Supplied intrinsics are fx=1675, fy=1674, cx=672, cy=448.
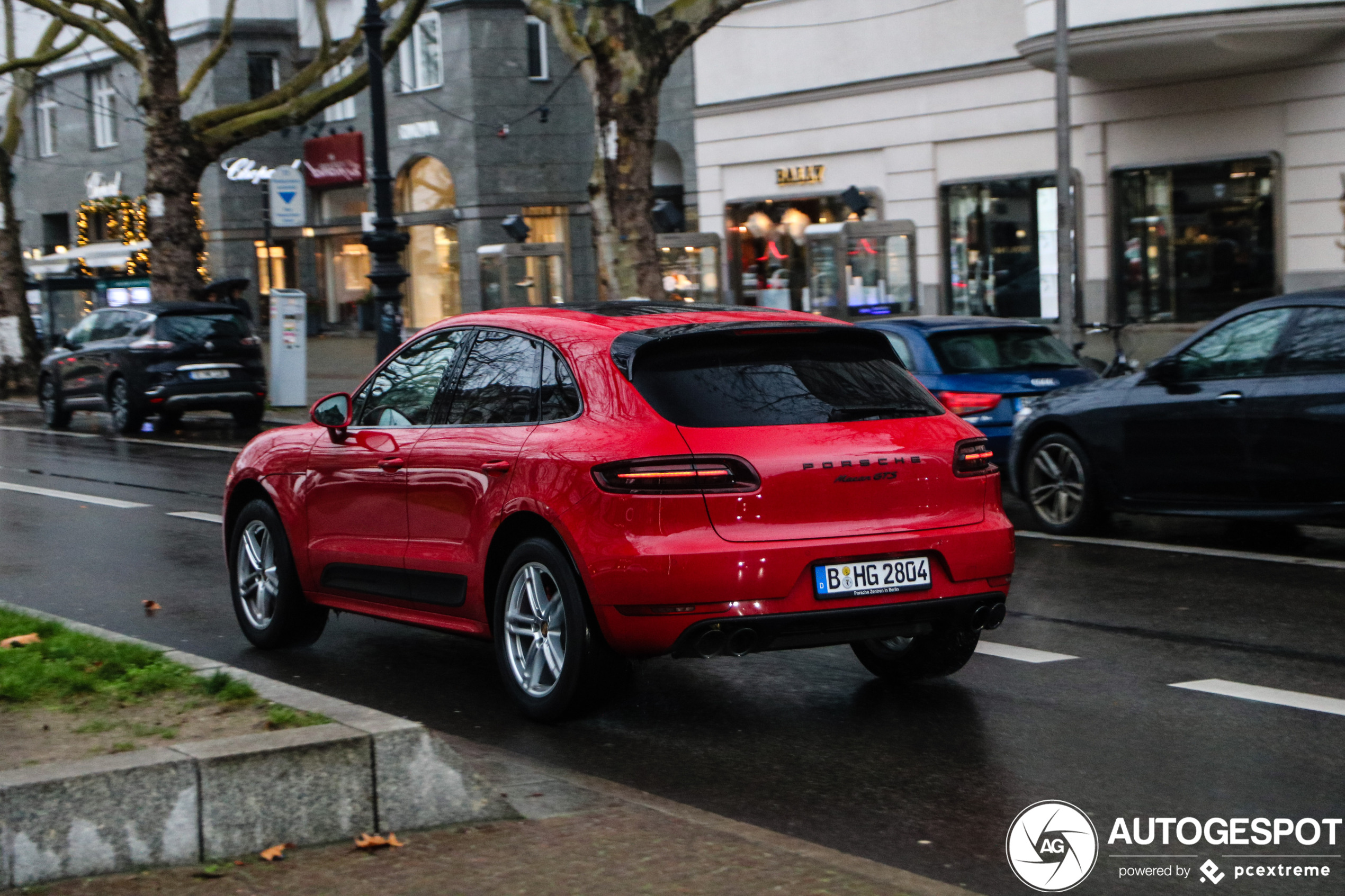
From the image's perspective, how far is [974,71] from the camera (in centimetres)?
2575

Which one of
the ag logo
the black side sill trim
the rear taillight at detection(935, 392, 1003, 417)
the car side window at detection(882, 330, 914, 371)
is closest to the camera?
the ag logo

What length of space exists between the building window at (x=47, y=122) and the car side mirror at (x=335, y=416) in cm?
5231

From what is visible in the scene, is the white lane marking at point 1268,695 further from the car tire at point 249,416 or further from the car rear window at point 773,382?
the car tire at point 249,416

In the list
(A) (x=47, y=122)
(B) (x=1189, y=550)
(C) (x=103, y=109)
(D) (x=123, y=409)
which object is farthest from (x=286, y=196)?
(A) (x=47, y=122)

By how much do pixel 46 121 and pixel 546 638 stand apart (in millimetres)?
54837

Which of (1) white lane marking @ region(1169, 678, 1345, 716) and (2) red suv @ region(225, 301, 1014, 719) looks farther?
(1) white lane marking @ region(1169, 678, 1345, 716)

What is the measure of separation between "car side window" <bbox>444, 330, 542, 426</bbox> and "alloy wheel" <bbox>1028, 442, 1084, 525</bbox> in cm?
540

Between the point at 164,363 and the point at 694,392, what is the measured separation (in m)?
17.0

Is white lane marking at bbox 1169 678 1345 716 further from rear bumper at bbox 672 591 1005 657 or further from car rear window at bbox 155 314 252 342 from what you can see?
car rear window at bbox 155 314 252 342

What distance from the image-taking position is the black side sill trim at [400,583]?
6.68 m

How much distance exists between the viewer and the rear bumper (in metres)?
5.76

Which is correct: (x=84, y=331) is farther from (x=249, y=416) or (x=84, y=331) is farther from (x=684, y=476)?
(x=684, y=476)

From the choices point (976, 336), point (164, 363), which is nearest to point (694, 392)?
point (976, 336)

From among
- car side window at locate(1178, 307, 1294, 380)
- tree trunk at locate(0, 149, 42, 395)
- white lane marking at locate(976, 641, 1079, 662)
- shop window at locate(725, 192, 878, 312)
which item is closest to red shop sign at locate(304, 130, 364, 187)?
tree trunk at locate(0, 149, 42, 395)
